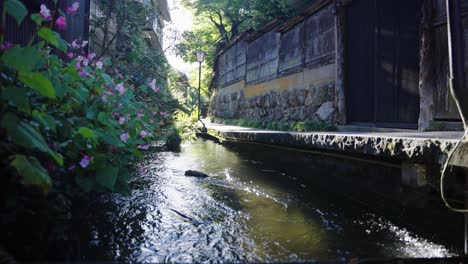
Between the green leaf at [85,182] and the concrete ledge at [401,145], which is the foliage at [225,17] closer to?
the concrete ledge at [401,145]

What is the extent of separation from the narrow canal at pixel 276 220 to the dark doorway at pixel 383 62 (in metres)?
1.81

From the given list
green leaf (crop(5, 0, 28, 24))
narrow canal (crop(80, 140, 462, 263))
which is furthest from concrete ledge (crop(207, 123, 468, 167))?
green leaf (crop(5, 0, 28, 24))

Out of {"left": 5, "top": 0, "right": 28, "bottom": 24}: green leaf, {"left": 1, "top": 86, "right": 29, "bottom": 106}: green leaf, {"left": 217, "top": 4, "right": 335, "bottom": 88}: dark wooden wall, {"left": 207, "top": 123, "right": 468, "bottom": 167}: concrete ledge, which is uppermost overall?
{"left": 217, "top": 4, "right": 335, "bottom": 88}: dark wooden wall

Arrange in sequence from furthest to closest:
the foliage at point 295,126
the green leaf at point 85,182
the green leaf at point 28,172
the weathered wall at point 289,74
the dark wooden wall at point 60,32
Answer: the weathered wall at point 289,74 < the foliage at point 295,126 < the dark wooden wall at point 60,32 < the green leaf at point 85,182 < the green leaf at point 28,172

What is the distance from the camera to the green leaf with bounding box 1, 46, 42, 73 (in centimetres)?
132

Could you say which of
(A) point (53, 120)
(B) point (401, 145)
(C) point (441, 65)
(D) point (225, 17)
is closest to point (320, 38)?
(C) point (441, 65)

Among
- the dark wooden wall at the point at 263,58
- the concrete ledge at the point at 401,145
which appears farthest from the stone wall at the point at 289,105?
the concrete ledge at the point at 401,145

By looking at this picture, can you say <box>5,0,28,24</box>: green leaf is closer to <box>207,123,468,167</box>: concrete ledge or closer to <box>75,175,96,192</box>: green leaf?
<box>75,175,96,192</box>: green leaf

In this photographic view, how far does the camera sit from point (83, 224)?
2273 mm

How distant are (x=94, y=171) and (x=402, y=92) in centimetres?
478

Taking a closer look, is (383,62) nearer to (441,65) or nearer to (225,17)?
(441,65)

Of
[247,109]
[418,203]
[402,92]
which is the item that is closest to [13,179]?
[418,203]

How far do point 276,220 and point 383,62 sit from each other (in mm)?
3841

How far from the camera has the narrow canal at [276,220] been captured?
86.3 inches
